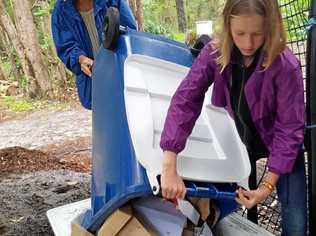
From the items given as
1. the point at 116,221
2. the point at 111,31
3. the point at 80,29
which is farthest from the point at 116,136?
the point at 80,29

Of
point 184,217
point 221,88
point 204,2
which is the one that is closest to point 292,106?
point 221,88

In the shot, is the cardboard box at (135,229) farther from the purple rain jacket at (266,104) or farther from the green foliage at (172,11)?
the green foliage at (172,11)

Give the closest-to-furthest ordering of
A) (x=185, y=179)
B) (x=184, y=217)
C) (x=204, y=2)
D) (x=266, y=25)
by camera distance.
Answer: (x=266, y=25) < (x=185, y=179) < (x=184, y=217) < (x=204, y=2)

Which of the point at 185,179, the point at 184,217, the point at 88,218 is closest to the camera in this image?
the point at 185,179

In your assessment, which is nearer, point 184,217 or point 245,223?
point 184,217

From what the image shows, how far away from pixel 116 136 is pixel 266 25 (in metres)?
0.66

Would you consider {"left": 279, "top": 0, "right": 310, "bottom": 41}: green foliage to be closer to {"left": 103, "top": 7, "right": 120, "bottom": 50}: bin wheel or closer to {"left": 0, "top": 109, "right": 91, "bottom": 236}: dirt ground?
{"left": 103, "top": 7, "right": 120, "bottom": 50}: bin wheel

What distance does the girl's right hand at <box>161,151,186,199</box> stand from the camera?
134 cm

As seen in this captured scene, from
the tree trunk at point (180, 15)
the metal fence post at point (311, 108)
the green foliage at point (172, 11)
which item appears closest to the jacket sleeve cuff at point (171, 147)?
the metal fence post at point (311, 108)

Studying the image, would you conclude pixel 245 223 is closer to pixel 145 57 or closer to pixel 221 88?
pixel 221 88

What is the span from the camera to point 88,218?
178cm

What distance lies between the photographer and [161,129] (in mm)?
1535

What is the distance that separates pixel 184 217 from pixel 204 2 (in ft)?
40.8

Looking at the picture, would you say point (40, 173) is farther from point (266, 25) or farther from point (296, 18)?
point (266, 25)
